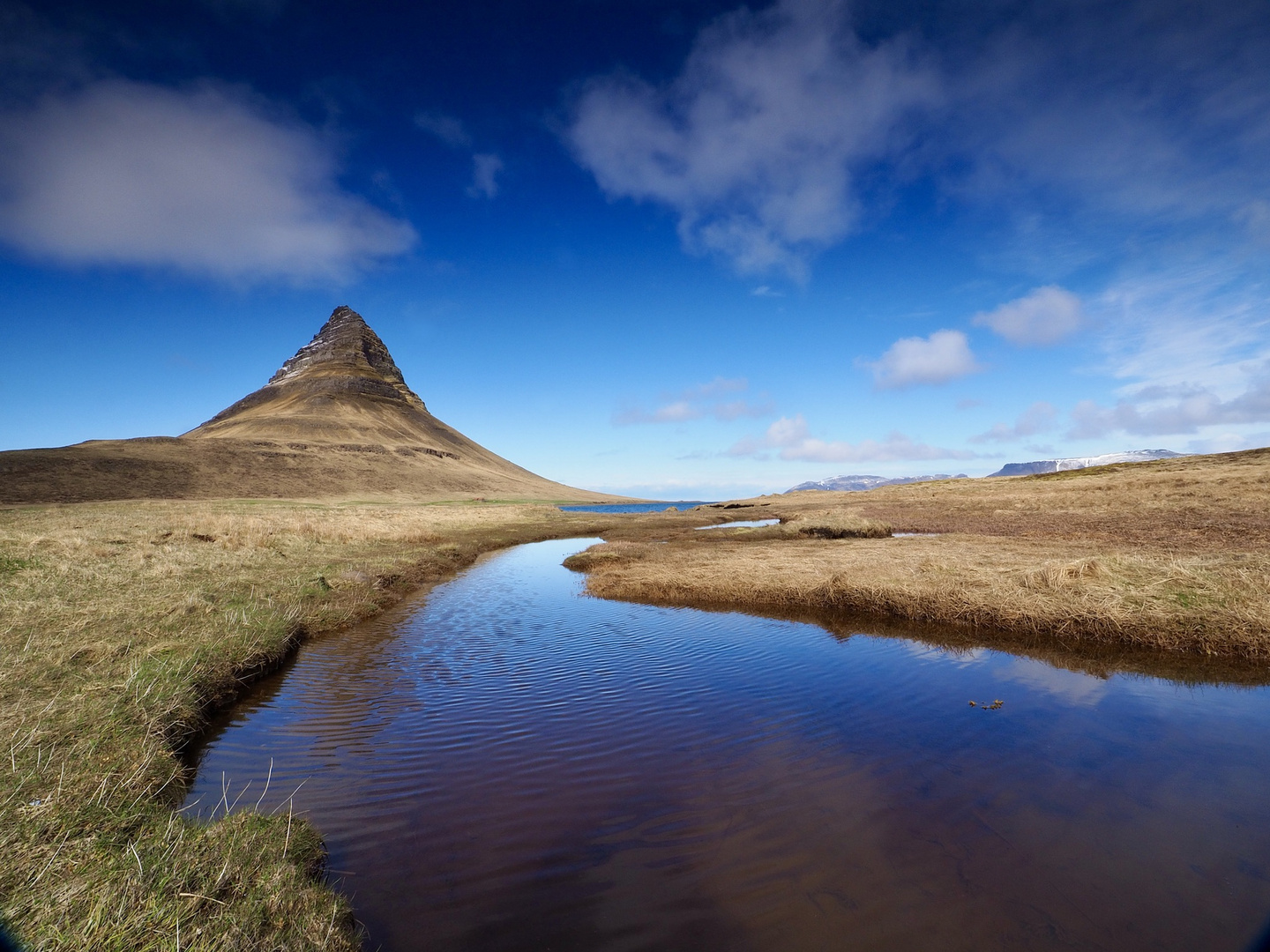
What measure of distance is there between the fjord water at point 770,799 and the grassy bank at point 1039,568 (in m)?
2.66

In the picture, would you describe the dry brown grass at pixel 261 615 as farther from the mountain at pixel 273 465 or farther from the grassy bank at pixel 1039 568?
the mountain at pixel 273 465

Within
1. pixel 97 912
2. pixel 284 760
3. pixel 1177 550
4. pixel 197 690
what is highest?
pixel 1177 550

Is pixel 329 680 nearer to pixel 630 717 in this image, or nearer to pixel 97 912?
pixel 630 717

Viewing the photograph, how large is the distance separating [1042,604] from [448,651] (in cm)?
1785

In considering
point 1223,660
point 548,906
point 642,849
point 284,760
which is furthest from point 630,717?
point 1223,660

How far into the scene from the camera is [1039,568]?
17.6 meters

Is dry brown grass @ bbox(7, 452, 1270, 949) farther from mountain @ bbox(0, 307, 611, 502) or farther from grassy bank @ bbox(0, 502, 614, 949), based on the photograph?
mountain @ bbox(0, 307, 611, 502)

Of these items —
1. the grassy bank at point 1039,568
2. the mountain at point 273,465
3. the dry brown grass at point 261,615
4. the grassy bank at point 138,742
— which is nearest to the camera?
the grassy bank at point 138,742

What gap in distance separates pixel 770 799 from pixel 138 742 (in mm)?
9459

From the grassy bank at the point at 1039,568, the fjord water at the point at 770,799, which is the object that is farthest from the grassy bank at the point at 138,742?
the grassy bank at the point at 1039,568

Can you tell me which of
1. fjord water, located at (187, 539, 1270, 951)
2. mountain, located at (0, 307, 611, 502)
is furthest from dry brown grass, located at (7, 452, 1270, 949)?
mountain, located at (0, 307, 611, 502)

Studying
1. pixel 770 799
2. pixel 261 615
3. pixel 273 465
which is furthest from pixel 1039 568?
pixel 273 465

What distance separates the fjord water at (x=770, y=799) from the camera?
556 centimetres

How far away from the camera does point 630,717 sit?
11.0 metres
